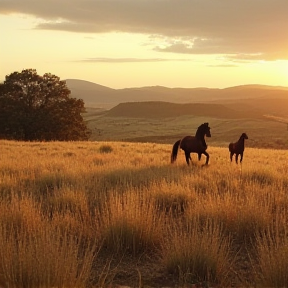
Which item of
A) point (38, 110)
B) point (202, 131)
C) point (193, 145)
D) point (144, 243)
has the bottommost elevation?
point (144, 243)

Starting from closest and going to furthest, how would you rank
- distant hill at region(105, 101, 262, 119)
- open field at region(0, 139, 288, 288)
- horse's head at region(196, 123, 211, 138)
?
open field at region(0, 139, 288, 288), horse's head at region(196, 123, 211, 138), distant hill at region(105, 101, 262, 119)

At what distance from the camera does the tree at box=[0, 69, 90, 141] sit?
44094 mm

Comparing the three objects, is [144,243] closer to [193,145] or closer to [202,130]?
[193,145]

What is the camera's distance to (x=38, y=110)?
45281 millimetres

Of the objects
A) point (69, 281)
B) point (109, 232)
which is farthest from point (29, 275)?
point (109, 232)

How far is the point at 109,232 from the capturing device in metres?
6.68

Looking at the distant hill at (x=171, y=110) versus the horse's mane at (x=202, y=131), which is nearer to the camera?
the horse's mane at (x=202, y=131)

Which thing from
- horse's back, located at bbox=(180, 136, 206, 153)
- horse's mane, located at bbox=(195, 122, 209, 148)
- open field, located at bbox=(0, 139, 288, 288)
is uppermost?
horse's mane, located at bbox=(195, 122, 209, 148)

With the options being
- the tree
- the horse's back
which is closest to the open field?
the horse's back

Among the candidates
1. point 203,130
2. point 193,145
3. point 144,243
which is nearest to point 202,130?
point 203,130

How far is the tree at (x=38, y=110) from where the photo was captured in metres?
44.1

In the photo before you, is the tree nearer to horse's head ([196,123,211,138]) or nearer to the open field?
horse's head ([196,123,211,138])

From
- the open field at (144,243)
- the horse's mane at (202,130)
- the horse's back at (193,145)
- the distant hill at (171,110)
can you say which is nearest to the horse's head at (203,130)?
the horse's mane at (202,130)

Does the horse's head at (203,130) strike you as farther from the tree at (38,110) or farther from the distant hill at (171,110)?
the distant hill at (171,110)
